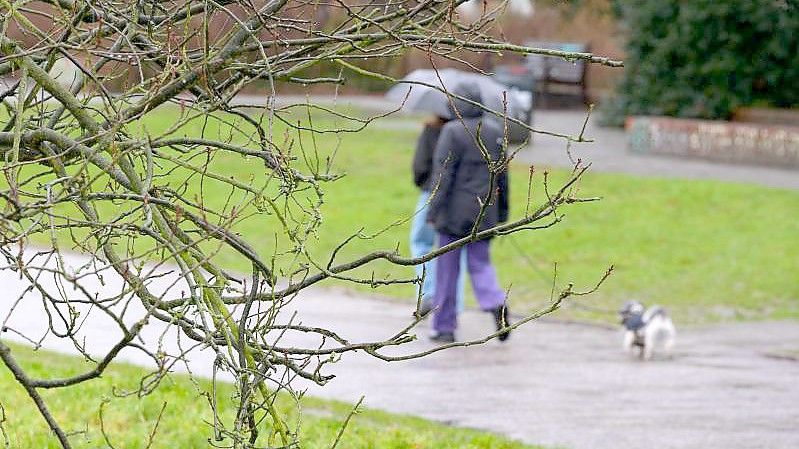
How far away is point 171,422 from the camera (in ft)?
23.3

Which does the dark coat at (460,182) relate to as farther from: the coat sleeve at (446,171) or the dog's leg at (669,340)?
the dog's leg at (669,340)

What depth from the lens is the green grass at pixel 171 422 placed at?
22.1 feet

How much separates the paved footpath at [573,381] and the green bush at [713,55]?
15.4m

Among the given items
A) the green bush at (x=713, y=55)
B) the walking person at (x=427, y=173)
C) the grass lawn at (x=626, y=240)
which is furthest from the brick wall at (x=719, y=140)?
the walking person at (x=427, y=173)

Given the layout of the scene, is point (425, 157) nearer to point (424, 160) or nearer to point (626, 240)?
point (424, 160)

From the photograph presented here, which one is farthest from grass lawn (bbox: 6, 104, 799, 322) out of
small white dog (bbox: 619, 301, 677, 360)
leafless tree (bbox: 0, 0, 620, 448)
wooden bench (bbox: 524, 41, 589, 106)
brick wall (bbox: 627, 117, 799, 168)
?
wooden bench (bbox: 524, 41, 589, 106)

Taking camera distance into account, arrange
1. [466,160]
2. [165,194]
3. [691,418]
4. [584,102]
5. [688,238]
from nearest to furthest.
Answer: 1. [165,194]
2. [691,418]
3. [466,160]
4. [688,238]
5. [584,102]

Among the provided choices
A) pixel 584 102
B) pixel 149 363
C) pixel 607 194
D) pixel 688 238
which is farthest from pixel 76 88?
pixel 584 102

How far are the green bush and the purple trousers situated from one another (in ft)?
53.3

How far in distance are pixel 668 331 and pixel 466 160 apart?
6.24ft

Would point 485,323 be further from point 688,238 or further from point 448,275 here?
point 688,238

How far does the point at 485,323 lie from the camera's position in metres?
12.1

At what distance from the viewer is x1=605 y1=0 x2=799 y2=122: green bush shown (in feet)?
88.5

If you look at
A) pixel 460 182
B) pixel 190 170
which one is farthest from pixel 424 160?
pixel 190 170
